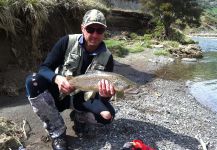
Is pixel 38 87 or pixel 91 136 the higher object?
pixel 38 87

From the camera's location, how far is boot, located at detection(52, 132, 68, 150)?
19.7 feet

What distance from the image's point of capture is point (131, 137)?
22.2ft

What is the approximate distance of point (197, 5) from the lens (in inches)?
1314

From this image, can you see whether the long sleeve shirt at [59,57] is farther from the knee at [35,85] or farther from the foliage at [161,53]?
the foliage at [161,53]

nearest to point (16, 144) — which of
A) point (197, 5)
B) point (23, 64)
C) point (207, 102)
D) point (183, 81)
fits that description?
point (23, 64)

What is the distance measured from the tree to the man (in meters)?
25.7

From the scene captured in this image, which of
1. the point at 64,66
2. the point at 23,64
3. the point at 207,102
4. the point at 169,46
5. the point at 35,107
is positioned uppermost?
the point at 64,66

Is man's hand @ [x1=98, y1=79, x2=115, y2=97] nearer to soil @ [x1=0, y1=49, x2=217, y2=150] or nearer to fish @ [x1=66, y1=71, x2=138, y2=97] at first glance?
fish @ [x1=66, y1=71, x2=138, y2=97]

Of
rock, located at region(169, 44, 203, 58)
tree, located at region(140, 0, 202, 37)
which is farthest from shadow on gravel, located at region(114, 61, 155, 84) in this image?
tree, located at region(140, 0, 202, 37)

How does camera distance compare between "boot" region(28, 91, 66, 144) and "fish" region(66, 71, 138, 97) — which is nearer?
"fish" region(66, 71, 138, 97)

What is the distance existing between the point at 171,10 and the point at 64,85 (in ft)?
89.6

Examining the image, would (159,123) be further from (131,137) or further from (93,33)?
(93,33)

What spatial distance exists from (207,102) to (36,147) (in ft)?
24.8

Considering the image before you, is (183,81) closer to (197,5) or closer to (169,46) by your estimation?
(169,46)
